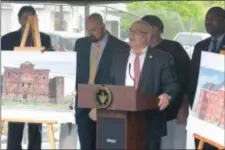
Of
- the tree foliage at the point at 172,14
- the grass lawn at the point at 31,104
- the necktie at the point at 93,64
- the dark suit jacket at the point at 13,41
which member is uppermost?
the tree foliage at the point at 172,14

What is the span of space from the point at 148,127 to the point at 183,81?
1208mm

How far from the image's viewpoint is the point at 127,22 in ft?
27.5

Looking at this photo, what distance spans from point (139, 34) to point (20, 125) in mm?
2194

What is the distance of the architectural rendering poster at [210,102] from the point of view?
12.8ft

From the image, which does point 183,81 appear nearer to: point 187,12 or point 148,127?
point 148,127

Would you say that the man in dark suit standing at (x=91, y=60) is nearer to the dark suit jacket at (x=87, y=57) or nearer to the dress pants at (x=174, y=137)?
the dark suit jacket at (x=87, y=57)

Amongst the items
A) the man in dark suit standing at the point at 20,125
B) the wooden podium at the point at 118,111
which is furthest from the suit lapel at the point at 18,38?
the wooden podium at the point at 118,111

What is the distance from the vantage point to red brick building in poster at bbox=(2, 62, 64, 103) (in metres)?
5.14

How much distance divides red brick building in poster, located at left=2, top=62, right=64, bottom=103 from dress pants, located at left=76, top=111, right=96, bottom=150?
0.92 feet

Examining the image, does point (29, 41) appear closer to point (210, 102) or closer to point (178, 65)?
point (178, 65)

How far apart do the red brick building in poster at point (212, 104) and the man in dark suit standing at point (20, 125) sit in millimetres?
1836

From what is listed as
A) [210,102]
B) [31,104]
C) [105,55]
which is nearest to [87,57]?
[105,55]

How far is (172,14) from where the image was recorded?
355 inches

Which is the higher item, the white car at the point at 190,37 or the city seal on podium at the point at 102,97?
the white car at the point at 190,37
